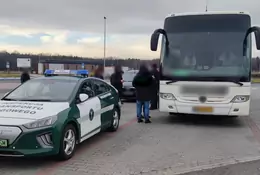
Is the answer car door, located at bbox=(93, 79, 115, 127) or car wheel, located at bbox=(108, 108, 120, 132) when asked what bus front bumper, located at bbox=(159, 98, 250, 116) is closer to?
car wheel, located at bbox=(108, 108, 120, 132)

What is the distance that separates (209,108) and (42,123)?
5106 mm

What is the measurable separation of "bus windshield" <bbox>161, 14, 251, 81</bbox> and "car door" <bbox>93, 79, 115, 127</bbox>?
1.96 metres

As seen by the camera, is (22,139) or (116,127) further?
(116,127)

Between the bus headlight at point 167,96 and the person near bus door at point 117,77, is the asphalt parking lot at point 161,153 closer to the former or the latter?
the bus headlight at point 167,96

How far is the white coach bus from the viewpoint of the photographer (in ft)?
28.9

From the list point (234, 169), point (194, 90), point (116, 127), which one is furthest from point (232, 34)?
point (234, 169)

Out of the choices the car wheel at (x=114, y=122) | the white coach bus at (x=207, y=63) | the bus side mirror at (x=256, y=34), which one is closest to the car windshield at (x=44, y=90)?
the car wheel at (x=114, y=122)

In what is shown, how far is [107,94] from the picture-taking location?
26.2ft

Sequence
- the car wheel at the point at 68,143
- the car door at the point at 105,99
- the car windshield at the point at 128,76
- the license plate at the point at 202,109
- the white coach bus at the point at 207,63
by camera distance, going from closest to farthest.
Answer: the car wheel at the point at 68,143 < the car door at the point at 105,99 < the white coach bus at the point at 207,63 < the license plate at the point at 202,109 < the car windshield at the point at 128,76

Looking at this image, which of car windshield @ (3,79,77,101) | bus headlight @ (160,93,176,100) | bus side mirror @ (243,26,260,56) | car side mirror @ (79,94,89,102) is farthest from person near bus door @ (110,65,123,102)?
car side mirror @ (79,94,89,102)

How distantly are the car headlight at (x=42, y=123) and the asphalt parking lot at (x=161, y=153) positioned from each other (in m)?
0.69

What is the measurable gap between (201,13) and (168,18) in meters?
0.93

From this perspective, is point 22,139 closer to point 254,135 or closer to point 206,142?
point 206,142

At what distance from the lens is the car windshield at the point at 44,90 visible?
6352 mm
